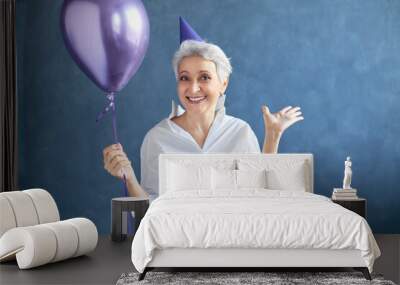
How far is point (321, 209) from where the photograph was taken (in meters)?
4.78

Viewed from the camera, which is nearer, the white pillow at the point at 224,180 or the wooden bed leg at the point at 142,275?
the wooden bed leg at the point at 142,275

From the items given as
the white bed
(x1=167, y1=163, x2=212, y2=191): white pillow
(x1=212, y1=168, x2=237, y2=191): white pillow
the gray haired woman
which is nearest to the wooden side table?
(x1=167, y1=163, x2=212, y2=191): white pillow

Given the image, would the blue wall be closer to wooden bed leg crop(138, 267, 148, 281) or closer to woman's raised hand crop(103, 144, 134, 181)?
woman's raised hand crop(103, 144, 134, 181)

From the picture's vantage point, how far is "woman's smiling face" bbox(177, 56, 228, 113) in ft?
22.2

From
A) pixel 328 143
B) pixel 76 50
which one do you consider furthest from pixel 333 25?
pixel 76 50

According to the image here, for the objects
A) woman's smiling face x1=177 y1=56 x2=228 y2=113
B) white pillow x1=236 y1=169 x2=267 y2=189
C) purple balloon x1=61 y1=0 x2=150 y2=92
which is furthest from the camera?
woman's smiling face x1=177 y1=56 x2=228 y2=113

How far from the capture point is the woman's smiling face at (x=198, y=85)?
22.2 ft

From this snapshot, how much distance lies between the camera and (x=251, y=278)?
4.64m

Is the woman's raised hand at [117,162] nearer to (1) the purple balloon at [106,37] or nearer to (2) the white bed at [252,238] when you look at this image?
(1) the purple balloon at [106,37]

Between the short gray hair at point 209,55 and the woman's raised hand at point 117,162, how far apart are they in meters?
0.97

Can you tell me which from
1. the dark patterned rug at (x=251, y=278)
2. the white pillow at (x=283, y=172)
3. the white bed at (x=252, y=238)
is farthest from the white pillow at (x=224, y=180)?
the dark patterned rug at (x=251, y=278)

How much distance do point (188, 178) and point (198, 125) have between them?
0.77 metres

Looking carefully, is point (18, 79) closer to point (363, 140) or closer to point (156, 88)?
point (156, 88)

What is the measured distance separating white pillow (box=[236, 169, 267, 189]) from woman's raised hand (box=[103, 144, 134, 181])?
1.27 m
